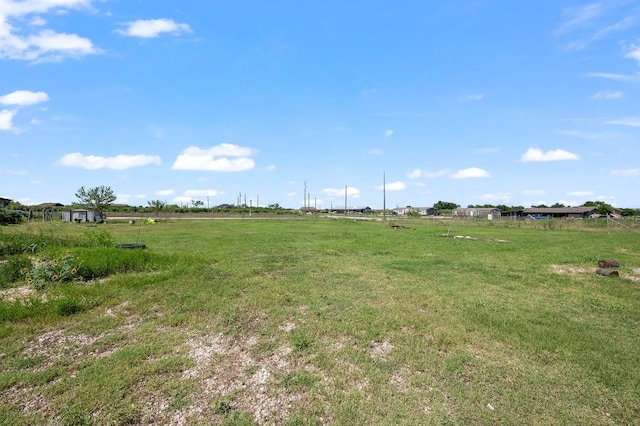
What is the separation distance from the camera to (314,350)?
517 cm

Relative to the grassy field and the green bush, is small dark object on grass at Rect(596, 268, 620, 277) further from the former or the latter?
the green bush

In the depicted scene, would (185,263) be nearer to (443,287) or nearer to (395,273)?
(395,273)

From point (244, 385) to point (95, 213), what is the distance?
51752 mm

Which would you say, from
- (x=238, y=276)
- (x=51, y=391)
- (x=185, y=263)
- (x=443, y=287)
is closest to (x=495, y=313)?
(x=443, y=287)

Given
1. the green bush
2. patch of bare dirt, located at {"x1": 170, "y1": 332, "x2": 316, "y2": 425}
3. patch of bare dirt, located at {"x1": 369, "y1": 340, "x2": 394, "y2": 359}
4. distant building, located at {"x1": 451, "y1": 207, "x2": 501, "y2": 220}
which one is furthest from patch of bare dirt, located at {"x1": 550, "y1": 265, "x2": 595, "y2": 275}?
distant building, located at {"x1": 451, "y1": 207, "x2": 501, "y2": 220}

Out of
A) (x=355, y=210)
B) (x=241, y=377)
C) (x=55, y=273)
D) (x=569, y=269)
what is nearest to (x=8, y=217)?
(x=55, y=273)

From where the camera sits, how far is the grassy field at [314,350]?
3857 millimetres

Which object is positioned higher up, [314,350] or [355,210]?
[355,210]

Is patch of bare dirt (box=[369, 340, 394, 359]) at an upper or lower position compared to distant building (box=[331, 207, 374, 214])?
lower

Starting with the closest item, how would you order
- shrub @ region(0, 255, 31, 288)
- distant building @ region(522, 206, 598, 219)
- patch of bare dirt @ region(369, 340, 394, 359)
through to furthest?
patch of bare dirt @ region(369, 340, 394, 359)
shrub @ region(0, 255, 31, 288)
distant building @ region(522, 206, 598, 219)

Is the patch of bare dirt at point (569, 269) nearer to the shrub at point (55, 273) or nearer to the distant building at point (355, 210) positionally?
the shrub at point (55, 273)

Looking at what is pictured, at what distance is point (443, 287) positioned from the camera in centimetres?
897

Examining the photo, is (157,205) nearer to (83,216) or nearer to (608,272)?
(83,216)

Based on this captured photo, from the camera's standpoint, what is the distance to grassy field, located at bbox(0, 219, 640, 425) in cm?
386
